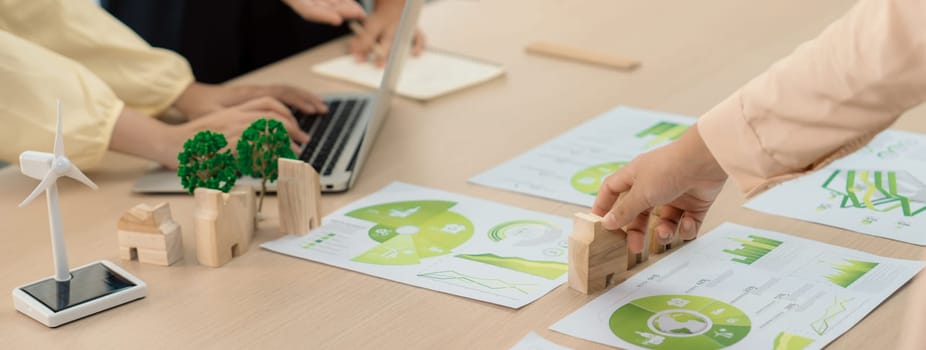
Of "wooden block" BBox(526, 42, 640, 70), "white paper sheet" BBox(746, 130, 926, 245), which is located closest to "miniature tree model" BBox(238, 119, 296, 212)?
"white paper sheet" BBox(746, 130, 926, 245)

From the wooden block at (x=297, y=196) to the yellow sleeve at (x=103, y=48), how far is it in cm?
42

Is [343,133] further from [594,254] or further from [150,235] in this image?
[594,254]

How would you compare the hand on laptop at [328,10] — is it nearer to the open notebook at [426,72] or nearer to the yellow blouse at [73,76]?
the open notebook at [426,72]

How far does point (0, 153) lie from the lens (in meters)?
1.23

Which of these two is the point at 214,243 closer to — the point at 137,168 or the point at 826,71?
the point at 137,168

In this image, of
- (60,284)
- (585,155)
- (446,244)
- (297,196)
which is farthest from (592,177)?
(60,284)

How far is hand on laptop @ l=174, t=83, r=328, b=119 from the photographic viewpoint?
1.46m

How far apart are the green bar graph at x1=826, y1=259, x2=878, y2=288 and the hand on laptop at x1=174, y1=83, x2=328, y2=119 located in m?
0.70

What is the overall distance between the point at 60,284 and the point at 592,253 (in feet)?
1.52

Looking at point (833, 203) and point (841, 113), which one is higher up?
point (841, 113)

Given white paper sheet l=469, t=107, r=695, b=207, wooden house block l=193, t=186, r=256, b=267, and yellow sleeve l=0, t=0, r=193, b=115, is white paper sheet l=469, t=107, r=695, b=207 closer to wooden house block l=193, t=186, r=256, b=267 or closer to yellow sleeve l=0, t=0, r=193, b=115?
wooden house block l=193, t=186, r=256, b=267

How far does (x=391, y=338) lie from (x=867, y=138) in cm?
40

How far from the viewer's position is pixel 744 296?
96 cm

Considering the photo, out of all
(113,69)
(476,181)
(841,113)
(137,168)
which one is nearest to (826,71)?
(841,113)
